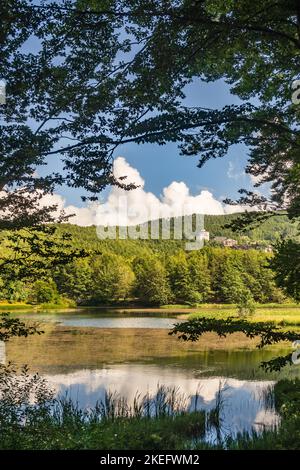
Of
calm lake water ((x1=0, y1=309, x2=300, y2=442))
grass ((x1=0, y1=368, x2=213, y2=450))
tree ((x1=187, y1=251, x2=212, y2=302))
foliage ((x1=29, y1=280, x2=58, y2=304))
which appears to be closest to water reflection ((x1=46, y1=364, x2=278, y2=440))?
calm lake water ((x1=0, y1=309, x2=300, y2=442))

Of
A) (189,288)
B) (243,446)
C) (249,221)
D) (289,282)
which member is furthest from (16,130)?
(189,288)

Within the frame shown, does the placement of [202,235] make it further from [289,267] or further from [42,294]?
[289,267]

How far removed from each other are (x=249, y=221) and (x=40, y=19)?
221 inches

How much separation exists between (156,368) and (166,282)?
65474mm

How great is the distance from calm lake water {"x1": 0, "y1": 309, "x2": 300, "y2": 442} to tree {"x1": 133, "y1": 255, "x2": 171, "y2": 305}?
4952cm

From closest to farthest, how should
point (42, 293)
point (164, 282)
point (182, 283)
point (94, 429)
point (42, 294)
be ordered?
1. point (94, 429)
2. point (42, 293)
3. point (42, 294)
4. point (182, 283)
5. point (164, 282)

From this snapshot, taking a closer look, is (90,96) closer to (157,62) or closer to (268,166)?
(157,62)

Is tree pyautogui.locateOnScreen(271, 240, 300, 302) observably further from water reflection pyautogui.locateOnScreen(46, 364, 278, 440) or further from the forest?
the forest

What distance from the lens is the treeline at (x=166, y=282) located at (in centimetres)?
7919

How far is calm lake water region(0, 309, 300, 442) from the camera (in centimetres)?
1480

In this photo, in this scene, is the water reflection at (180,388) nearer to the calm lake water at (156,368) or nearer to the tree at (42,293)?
the calm lake water at (156,368)

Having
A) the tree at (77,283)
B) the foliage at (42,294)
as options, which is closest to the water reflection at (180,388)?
the foliage at (42,294)

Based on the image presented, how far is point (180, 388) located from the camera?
55.3 ft

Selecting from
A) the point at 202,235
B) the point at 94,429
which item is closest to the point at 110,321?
the point at 94,429
